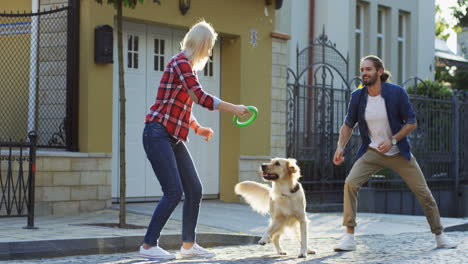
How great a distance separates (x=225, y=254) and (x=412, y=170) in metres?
2.04

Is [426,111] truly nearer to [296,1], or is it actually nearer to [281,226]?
[296,1]

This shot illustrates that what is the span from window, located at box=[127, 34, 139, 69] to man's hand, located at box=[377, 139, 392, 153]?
5.08 metres

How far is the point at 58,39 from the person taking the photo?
37.1ft

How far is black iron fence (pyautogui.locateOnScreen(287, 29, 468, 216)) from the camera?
15.1 metres

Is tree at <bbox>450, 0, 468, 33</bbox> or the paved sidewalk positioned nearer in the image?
the paved sidewalk

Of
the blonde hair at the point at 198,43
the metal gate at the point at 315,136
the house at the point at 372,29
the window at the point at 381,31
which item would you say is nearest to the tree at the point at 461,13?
the house at the point at 372,29

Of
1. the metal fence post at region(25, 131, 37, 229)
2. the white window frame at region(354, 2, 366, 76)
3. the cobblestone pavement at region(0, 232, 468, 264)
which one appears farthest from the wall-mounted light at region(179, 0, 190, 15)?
the white window frame at region(354, 2, 366, 76)

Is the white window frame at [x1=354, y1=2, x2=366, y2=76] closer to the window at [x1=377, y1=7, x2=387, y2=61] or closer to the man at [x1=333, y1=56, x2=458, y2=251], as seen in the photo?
the window at [x1=377, y1=7, x2=387, y2=61]

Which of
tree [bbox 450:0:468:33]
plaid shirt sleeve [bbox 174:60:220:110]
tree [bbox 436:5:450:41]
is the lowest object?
plaid shirt sleeve [bbox 174:60:220:110]

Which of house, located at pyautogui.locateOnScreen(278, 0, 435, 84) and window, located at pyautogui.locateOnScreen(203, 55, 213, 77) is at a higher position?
house, located at pyautogui.locateOnScreen(278, 0, 435, 84)

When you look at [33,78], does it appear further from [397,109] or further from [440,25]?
[440,25]

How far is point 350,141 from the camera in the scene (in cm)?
1614

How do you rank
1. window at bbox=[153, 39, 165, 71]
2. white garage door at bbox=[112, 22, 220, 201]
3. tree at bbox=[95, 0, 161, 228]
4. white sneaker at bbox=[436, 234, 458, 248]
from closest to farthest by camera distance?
white sneaker at bbox=[436, 234, 458, 248] < tree at bbox=[95, 0, 161, 228] < white garage door at bbox=[112, 22, 220, 201] < window at bbox=[153, 39, 165, 71]

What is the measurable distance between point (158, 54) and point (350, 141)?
4860mm
